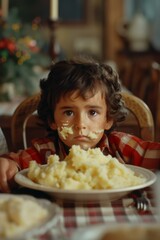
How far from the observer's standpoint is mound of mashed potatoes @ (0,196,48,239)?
3.06 ft

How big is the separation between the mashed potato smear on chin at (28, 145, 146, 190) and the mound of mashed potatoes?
0.18 meters

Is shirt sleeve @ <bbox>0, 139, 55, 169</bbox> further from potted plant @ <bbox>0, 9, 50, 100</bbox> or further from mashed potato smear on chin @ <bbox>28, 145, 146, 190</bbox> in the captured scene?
potted plant @ <bbox>0, 9, 50, 100</bbox>

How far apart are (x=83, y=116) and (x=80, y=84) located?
96mm

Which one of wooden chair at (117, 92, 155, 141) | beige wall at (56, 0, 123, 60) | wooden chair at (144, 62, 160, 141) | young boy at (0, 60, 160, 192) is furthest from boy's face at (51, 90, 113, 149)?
beige wall at (56, 0, 123, 60)

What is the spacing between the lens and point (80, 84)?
1.54 m

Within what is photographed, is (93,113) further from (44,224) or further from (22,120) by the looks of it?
(44,224)

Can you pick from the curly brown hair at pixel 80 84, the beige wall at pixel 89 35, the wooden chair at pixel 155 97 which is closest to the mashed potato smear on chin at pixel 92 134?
the curly brown hair at pixel 80 84

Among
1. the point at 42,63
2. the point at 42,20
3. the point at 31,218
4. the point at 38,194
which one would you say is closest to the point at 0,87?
the point at 42,63

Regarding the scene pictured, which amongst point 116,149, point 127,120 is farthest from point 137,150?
point 127,120

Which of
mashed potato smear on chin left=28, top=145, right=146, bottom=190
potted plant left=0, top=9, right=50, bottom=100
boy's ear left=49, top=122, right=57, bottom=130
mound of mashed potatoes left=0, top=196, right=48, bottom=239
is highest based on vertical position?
mound of mashed potatoes left=0, top=196, right=48, bottom=239

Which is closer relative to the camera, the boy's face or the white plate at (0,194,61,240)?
the white plate at (0,194,61,240)

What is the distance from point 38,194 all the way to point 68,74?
437 mm

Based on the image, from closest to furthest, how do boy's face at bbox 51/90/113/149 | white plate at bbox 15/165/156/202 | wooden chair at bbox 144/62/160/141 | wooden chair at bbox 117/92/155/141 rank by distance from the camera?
white plate at bbox 15/165/156/202 → boy's face at bbox 51/90/113/149 → wooden chair at bbox 117/92/155/141 → wooden chair at bbox 144/62/160/141

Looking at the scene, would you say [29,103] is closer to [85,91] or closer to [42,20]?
[85,91]
